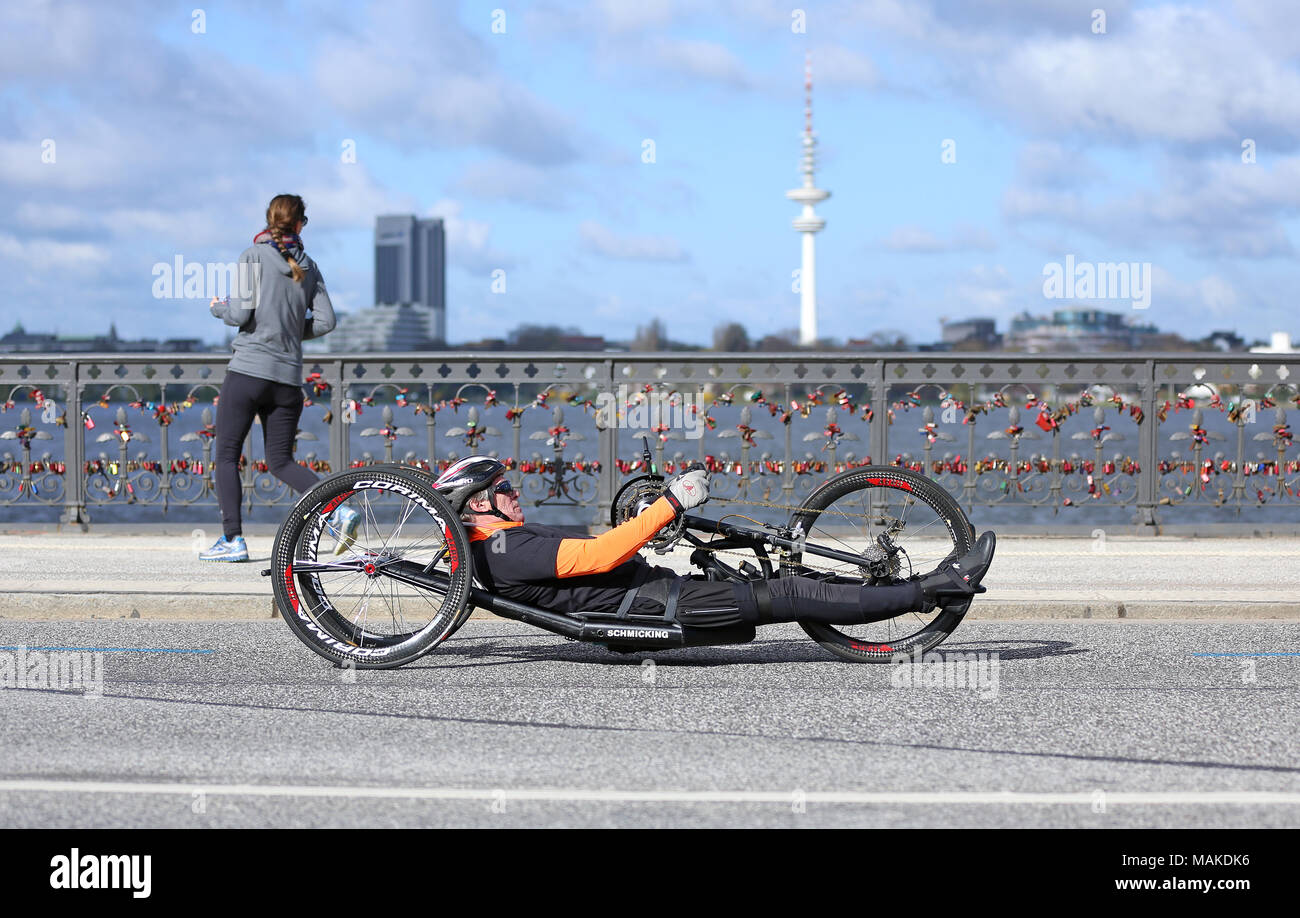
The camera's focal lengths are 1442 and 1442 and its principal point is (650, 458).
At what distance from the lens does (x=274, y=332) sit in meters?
8.98

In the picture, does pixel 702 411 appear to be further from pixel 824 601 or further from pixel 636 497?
pixel 824 601

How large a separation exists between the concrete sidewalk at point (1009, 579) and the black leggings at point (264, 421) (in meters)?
0.71

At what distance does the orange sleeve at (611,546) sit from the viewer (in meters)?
6.29

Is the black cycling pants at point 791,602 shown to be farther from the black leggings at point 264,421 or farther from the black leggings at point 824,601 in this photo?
the black leggings at point 264,421

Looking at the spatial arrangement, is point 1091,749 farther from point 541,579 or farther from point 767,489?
point 767,489

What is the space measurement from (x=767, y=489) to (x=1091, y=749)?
25.2 ft

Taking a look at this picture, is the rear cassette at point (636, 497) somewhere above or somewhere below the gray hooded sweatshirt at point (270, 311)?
below

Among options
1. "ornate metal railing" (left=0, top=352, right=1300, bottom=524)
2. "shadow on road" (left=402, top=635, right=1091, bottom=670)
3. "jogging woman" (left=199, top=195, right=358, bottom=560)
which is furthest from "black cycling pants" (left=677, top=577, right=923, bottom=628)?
"ornate metal railing" (left=0, top=352, right=1300, bottom=524)

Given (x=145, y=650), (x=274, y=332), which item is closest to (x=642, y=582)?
(x=145, y=650)

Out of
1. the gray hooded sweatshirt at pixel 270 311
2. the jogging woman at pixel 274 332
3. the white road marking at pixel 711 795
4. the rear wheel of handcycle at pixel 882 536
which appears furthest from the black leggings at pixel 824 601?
the gray hooded sweatshirt at pixel 270 311
